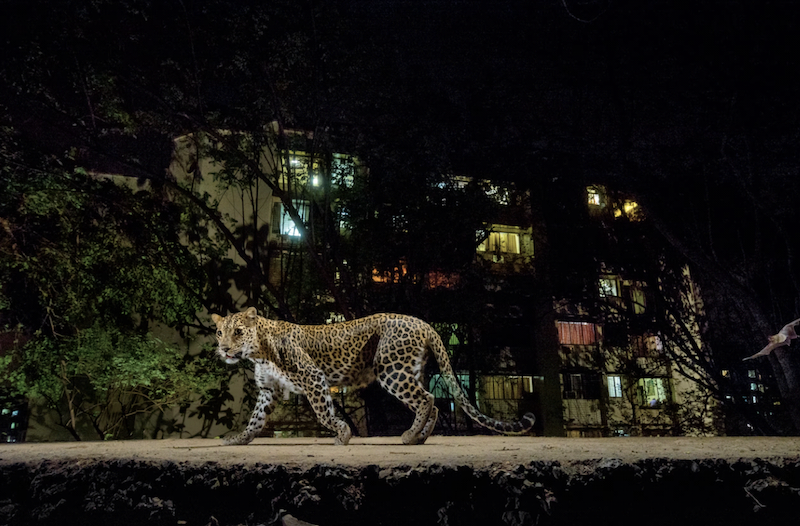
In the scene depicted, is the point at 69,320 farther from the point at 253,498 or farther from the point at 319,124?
the point at 253,498

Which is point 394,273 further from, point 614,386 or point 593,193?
point 614,386

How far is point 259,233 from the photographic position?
54.1ft

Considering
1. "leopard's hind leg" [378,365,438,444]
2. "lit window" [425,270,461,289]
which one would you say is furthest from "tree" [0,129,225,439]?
"leopard's hind leg" [378,365,438,444]

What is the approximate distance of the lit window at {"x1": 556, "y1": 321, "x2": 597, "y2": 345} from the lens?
23.1 m

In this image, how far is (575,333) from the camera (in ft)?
76.5

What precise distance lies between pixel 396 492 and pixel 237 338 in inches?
143

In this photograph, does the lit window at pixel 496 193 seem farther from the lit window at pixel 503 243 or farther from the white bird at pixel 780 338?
the white bird at pixel 780 338

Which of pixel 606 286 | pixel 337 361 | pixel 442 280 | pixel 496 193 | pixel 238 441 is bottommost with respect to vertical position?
pixel 238 441

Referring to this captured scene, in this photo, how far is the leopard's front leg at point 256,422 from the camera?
211 inches

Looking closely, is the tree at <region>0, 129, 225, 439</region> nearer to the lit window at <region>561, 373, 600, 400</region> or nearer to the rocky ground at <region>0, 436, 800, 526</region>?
the rocky ground at <region>0, 436, 800, 526</region>

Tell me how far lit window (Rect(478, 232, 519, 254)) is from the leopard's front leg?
1705 centimetres

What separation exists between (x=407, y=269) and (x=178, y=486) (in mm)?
10887

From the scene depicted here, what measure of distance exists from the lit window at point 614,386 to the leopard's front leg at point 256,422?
67.0 feet

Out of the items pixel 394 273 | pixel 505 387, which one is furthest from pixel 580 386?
pixel 394 273
